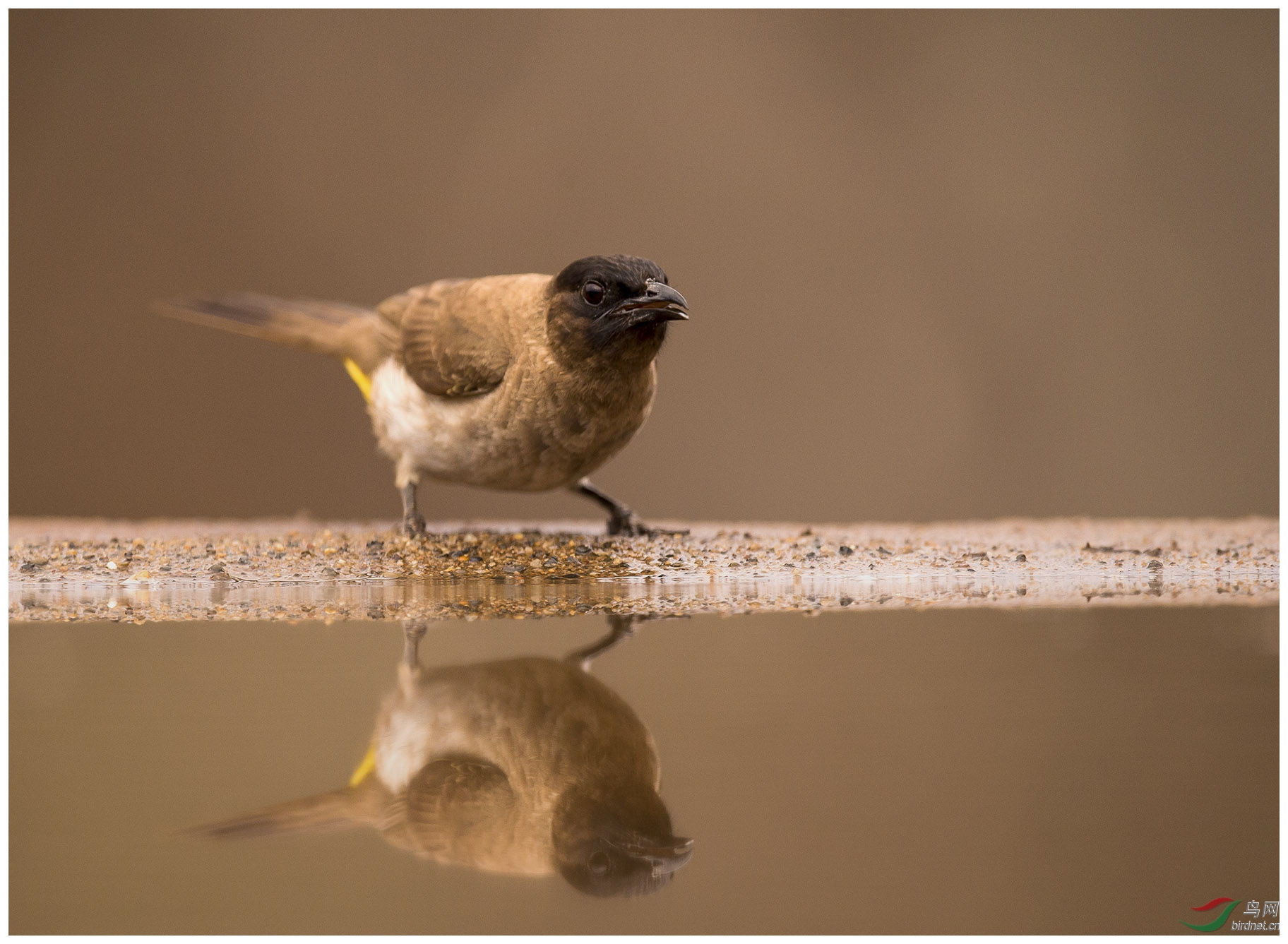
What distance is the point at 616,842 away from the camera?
1.33 metres

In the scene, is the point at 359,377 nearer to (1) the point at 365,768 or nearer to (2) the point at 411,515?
(2) the point at 411,515

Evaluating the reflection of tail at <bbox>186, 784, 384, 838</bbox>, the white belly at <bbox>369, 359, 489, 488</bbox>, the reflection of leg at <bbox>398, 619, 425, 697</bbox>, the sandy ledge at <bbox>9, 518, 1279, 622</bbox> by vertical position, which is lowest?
the reflection of tail at <bbox>186, 784, 384, 838</bbox>

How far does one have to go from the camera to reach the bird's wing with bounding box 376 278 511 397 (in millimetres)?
3723

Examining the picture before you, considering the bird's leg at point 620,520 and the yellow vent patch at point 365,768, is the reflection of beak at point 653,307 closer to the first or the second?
the bird's leg at point 620,520

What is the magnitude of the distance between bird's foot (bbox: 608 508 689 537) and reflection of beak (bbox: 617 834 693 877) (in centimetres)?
283

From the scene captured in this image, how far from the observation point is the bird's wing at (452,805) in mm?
1344

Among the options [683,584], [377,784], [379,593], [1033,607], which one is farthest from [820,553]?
[377,784]

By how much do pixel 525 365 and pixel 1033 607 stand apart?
1759 millimetres

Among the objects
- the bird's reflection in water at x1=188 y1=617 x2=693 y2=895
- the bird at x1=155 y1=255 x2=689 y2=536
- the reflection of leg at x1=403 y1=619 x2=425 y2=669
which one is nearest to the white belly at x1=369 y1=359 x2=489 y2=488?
the bird at x1=155 y1=255 x2=689 y2=536

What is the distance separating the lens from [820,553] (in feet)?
11.7

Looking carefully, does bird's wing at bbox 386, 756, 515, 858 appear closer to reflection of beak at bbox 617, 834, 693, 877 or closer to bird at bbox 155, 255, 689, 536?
reflection of beak at bbox 617, 834, 693, 877

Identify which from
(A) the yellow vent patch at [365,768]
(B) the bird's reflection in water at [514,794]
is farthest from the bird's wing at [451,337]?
(A) the yellow vent patch at [365,768]

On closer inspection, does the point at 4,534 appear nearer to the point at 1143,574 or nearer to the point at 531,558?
the point at 531,558

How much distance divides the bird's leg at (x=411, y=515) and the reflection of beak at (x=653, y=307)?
1054 mm
